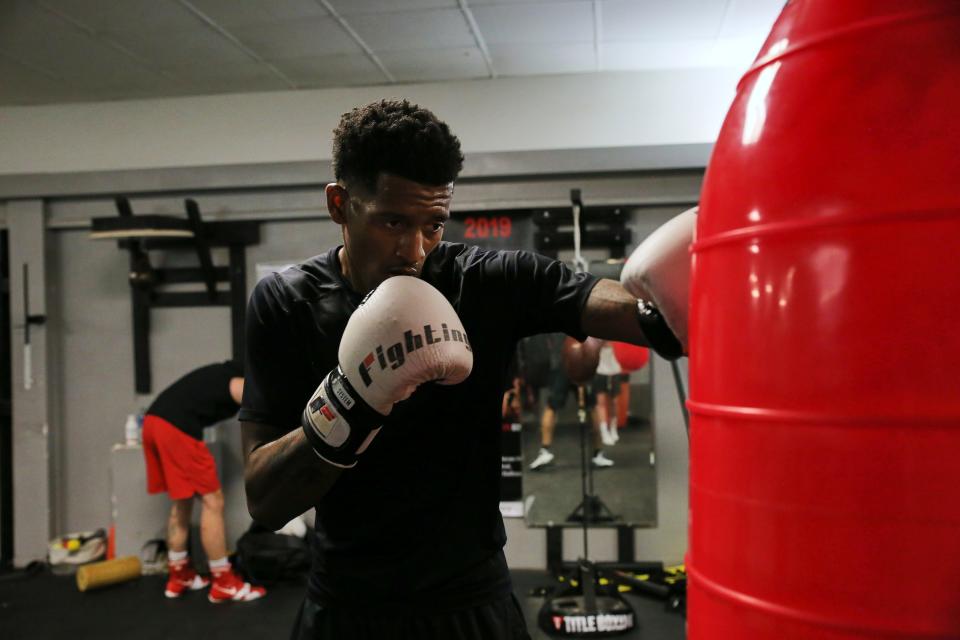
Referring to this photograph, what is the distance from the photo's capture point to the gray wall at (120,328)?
4715 mm

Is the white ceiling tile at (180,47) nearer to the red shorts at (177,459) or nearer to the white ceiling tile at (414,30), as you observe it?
the white ceiling tile at (414,30)

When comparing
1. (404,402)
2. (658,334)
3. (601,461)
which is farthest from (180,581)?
(658,334)

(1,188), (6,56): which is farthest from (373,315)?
(1,188)

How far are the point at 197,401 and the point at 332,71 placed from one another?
2.16 meters

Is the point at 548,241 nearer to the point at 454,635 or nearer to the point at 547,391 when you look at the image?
the point at 547,391

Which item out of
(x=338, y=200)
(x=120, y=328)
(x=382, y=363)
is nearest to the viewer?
(x=382, y=363)

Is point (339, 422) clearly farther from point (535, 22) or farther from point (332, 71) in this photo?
point (332, 71)

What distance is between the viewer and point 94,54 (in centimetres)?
425

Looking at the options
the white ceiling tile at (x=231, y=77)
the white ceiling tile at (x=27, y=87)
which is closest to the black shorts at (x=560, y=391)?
the white ceiling tile at (x=231, y=77)

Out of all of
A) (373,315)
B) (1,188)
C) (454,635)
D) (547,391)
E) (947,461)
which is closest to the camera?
(947,461)

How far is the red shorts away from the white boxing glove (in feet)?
11.6

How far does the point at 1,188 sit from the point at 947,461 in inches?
232

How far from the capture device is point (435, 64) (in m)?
4.39

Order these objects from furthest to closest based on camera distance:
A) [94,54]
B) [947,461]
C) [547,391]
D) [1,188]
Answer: [1,188] < [547,391] < [94,54] < [947,461]
